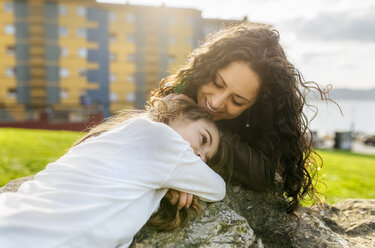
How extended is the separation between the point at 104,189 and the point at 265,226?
1.46 metres

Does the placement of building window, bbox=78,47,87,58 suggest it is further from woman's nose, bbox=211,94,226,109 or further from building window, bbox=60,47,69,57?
woman's nose, bbox=211,94,226,109

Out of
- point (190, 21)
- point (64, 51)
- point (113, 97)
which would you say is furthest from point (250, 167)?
point (190, 21)

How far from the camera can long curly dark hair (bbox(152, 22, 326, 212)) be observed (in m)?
2.87

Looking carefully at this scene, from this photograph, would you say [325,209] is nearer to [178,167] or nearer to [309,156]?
[309,156]

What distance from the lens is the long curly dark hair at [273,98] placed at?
2873 mm

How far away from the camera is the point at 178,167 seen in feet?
6.69

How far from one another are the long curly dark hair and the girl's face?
627 millimetres

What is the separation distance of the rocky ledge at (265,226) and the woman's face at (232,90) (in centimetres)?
65

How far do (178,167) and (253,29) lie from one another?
1538 mm

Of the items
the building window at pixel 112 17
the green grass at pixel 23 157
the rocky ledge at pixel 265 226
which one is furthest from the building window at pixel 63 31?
the rocky ledge at pixel 265 226

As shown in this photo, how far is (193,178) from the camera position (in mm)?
2137

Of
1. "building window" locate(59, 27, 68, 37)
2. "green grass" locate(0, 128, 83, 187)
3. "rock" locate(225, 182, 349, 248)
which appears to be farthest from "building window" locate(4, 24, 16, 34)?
"rock" locate(225, 182, 349, 248)

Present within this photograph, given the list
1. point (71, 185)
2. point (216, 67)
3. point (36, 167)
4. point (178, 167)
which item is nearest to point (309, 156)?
point (216, 67)

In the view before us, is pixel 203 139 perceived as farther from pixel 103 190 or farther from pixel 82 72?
pixel 82 72
